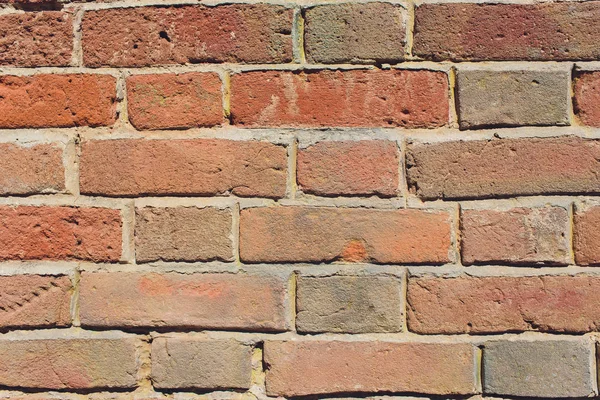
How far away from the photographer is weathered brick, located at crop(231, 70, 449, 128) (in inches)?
27.6

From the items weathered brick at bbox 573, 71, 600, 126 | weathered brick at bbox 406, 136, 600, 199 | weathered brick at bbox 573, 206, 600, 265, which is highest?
weathered brick at bbox 573, 71, 600, 126

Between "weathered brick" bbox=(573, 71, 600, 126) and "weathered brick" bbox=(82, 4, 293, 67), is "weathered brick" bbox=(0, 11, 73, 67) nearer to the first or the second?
"weathered brick" bbox=(82, 4, 293, 67)

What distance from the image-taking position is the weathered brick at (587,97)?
2.30ft

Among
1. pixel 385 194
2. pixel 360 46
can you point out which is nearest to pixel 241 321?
pixel 385 194

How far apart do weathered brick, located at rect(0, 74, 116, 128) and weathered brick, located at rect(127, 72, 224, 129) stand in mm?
43

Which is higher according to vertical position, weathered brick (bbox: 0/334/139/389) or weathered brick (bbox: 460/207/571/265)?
weathered brick (bbox: 460/207/571/265)

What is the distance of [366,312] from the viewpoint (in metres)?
0.71

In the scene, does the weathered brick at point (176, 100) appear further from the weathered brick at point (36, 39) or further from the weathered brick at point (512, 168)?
the weathered brick at point (512, 168)

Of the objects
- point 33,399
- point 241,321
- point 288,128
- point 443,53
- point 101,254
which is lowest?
point 33,399

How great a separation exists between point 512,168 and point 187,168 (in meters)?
0.51

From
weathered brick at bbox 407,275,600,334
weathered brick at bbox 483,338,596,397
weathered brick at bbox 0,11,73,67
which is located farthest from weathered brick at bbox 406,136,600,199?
weathered brick at bbox 0,11,73,67

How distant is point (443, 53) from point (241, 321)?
1.73 ft

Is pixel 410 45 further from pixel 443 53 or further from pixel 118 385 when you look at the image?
pixel 118 385

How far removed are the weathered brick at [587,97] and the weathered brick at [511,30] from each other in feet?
0.10
